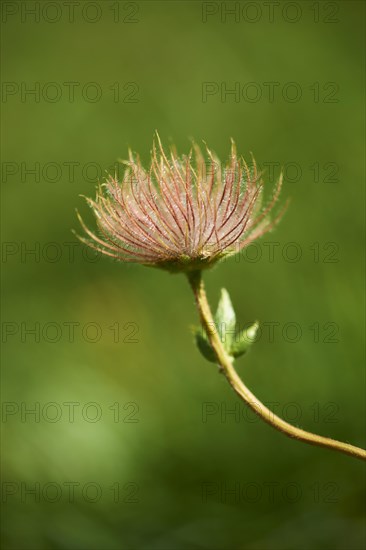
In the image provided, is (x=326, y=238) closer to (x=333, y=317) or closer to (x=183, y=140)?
(x=333, y=317)

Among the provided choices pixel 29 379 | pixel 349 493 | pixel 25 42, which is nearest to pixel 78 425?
pixel 29 379

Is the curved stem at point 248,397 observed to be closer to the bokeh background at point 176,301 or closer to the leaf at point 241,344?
the leaf at point 241,344

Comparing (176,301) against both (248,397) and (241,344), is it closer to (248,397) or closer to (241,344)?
(241,344)

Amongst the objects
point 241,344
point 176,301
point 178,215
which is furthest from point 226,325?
point 176,301

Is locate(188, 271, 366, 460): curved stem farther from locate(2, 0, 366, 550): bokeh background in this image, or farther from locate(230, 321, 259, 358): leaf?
locate(2, 0, 366, 550): bokeh background

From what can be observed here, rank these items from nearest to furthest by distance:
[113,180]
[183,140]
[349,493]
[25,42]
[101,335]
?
1. [113,180]
2. [349,493]
3. [101,335]
4. [183,140]
5. [25,42]

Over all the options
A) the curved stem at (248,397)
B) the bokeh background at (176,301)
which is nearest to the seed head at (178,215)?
the curved stem at (248,397)
